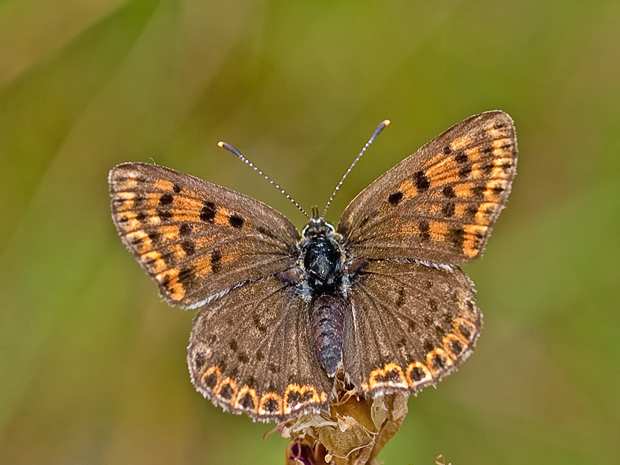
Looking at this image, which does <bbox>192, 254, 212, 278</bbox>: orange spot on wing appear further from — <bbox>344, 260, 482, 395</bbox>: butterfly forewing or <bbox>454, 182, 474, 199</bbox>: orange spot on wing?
<bbox>454, 182, 474, 199</bbox>: orange spot on wing

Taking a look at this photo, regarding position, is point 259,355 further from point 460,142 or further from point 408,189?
point 460,142

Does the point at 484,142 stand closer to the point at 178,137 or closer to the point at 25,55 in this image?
the point at 178,137

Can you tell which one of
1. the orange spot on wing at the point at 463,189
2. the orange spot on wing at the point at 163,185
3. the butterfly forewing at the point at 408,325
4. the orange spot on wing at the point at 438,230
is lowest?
the butterfly forewing at the point at 408,325

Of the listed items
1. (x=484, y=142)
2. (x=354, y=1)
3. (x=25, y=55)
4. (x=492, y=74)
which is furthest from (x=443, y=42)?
(x=25, y=55)

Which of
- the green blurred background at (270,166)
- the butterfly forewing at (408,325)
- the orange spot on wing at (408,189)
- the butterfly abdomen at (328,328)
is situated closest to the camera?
the butterfly forewing at (408,325)

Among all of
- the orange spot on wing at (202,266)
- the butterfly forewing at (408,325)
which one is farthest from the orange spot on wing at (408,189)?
the orange spot on wing at (202,266)

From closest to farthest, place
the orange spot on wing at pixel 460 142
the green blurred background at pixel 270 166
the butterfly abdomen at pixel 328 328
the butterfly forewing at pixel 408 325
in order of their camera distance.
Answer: the butterfly forewing at pixel 408 325, the butterfly abdomen at pixel 328 328, the orange spot on wing at pixel 460 142, the green blurred background at pixel 270 166

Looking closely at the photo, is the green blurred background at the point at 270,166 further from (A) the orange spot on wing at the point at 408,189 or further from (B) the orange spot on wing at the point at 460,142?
(B) the orange spot on wing at the point at 460,142
